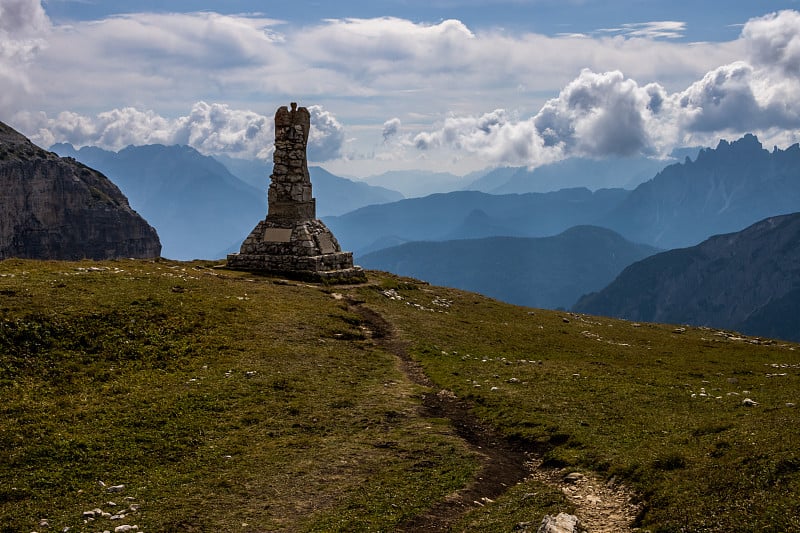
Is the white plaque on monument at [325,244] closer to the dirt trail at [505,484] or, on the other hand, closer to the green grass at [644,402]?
the green grass at [644,402]

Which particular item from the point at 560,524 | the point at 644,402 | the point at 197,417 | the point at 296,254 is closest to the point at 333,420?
the point at 197,417

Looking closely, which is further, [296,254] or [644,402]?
[296,254]

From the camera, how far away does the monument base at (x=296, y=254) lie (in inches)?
2156

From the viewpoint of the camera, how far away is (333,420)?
938 inches

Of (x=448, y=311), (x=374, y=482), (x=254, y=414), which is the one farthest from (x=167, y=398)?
(x=448, y=311)

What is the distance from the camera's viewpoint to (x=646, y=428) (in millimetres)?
21875

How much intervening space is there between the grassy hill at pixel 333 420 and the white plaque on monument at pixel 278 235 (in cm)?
1602

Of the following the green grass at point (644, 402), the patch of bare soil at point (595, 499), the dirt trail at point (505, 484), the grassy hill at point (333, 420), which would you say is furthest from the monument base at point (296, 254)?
the patch of bare soil at point (595, 499)

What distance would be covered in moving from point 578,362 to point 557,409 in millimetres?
12134

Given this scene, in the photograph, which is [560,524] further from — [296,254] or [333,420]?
[296,254]

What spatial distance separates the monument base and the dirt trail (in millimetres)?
28934

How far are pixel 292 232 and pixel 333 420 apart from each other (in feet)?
114

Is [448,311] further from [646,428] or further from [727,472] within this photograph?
[727,472]

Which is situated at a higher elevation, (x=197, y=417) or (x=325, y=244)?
(x=325, y=244)
